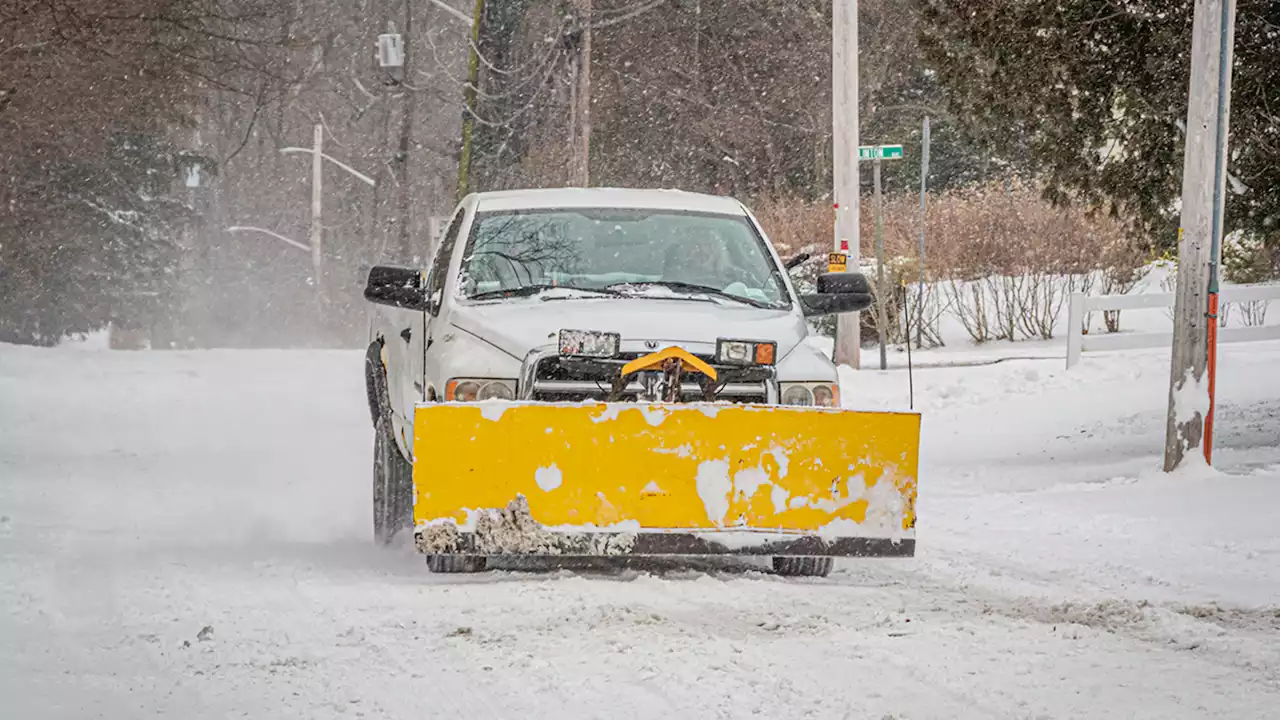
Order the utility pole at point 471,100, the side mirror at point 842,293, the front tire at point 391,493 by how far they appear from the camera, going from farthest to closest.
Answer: the utility pole at point 471,100, the front tire at point 391,493, the side mirror at point 842,293

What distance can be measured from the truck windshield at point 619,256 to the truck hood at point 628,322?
0.25 metres

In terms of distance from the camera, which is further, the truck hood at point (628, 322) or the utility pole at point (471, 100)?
the utility pole at point (471, 100)

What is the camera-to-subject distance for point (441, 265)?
9.38m

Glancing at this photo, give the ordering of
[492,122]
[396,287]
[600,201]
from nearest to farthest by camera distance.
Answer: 1. [396,287]
2. [600,201]
3. [492,122]

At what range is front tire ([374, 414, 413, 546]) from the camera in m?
9.38

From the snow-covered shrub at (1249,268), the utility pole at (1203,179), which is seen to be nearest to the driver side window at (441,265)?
the utility pole at (1203,179)

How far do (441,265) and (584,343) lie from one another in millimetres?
1911

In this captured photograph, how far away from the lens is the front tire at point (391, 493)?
938cm

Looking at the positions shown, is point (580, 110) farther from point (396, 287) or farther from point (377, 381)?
point (396, 287)

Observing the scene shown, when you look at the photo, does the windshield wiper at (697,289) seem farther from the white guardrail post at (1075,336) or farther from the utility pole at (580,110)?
the utility pole at (580,110)

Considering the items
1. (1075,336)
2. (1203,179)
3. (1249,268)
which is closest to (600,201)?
(1203,179)

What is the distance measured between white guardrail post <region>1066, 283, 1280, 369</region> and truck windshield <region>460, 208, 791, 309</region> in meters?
13.1

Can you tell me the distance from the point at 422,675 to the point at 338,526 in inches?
188

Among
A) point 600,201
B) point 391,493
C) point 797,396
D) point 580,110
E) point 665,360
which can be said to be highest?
point 580,110
